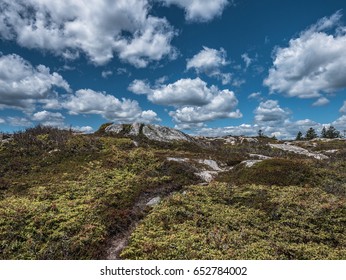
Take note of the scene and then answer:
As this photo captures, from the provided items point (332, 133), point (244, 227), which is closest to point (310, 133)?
point (332, 133)

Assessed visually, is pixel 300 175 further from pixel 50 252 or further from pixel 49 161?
pixel 49 161

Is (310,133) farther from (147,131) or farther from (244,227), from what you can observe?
(244,227)

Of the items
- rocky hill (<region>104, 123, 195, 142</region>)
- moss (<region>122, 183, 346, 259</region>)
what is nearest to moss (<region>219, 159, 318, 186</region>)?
moss (<region>122, 183, 346, 259</region>)

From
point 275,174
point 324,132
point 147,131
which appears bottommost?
point 275,174

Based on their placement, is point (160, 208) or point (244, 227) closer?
point (244, 227)

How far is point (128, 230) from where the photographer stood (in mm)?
14344

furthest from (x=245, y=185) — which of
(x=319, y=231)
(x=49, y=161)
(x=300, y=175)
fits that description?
(x=49, y=161)

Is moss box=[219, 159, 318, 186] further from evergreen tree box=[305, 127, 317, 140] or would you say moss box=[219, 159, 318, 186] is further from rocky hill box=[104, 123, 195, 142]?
evergreen tree box=[305, 127, 317, 140]

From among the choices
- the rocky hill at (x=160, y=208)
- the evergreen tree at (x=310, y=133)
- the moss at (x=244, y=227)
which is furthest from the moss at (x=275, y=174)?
the evergreen tree at (x=310, y=133)

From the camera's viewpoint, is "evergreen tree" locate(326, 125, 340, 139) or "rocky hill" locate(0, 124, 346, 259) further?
"evergreen tree" locate(326, 125, 340, 139)

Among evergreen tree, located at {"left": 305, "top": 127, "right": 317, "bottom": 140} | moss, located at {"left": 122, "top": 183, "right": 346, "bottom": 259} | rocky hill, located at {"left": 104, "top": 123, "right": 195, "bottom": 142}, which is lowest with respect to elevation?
moss, located at {"left": 122, "top": 183, "right": 346, "bottom": 259}

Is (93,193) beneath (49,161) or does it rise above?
beneath
